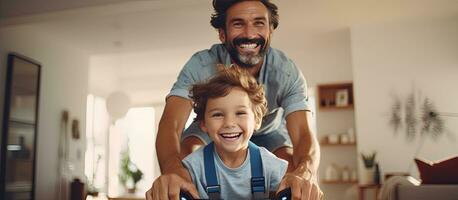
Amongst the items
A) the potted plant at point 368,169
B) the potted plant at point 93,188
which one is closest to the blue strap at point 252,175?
the potted plant at point 93,188

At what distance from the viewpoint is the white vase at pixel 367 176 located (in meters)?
2.47

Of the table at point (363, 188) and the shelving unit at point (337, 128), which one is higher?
the shelving unit at point (337, 128)

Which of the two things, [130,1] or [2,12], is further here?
[2,12]

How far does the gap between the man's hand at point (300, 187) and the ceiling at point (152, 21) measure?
3.40 ft

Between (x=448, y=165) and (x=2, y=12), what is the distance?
2.19 m

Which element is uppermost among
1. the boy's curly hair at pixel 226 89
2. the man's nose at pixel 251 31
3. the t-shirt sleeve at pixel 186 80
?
the man's nose at pixel 251 31

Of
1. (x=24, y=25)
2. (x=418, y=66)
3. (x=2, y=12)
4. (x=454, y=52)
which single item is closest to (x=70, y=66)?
(x=24, y=25)

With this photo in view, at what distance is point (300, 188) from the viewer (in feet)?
3.19

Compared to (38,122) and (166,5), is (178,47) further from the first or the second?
(38,122)

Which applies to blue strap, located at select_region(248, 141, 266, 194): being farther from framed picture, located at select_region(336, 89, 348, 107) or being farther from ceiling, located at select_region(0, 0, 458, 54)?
framed picture, located at select_region(336, 89, 348, 107)

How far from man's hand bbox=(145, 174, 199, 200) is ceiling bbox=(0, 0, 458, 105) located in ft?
3.13

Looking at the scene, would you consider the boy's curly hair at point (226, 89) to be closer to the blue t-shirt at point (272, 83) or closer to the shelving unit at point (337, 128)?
the blue t-shirt at point (272, 83)

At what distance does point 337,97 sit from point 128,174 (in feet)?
5.04

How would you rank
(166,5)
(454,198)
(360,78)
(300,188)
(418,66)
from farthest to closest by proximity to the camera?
(360,78)
(418,66)
(166,5)
(454,198)
(300,188)
